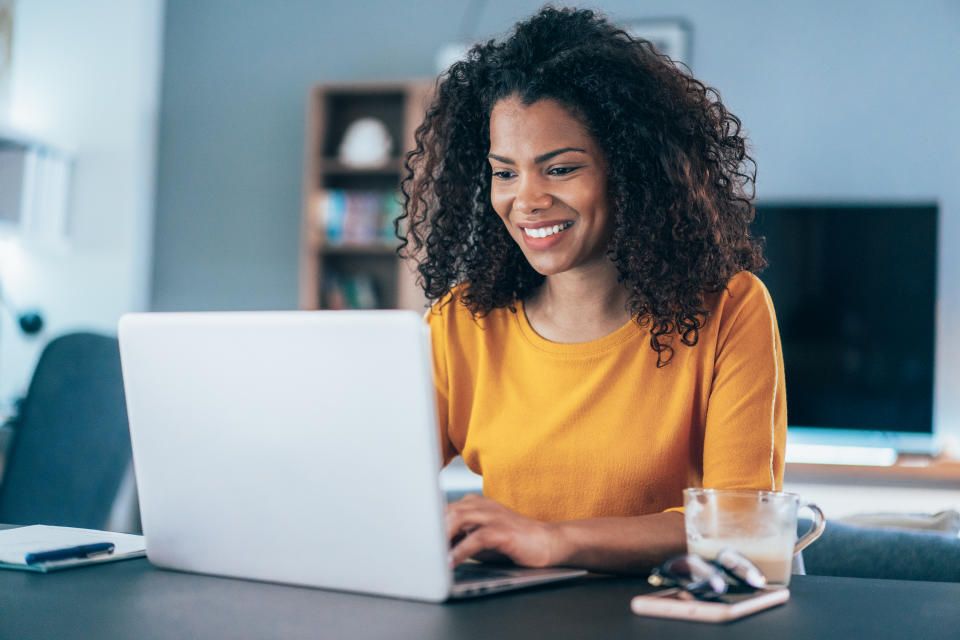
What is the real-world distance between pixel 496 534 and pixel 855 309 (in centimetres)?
302

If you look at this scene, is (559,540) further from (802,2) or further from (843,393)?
(802,2)

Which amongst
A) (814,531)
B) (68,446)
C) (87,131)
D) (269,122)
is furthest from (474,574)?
(87,131)

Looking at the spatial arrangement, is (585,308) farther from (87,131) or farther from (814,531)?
(87,131)

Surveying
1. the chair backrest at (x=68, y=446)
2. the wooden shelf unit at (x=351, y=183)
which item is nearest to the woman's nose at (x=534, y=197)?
the chair backrest at (x=68, y=446)

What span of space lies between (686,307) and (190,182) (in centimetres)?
335

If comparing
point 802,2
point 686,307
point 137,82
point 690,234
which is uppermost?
point 802,2

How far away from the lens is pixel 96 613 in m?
0.78

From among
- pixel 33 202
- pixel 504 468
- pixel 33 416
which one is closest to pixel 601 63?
pixel 504 468

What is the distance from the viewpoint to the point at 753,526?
88 cm

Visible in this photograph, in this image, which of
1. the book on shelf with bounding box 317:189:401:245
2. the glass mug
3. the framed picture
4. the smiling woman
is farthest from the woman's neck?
the framed picture

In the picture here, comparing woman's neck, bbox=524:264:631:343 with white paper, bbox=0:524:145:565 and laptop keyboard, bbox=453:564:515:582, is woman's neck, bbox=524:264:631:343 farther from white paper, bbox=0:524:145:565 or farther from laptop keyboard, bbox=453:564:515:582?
white paper, bbox=0:524:145:565

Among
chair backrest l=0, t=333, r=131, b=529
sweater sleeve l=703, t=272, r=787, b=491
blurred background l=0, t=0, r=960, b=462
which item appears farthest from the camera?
blurred background l=0, t=0, r=960, b=462

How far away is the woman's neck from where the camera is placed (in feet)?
4.51

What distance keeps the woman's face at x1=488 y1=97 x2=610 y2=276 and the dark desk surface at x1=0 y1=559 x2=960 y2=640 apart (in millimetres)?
553
